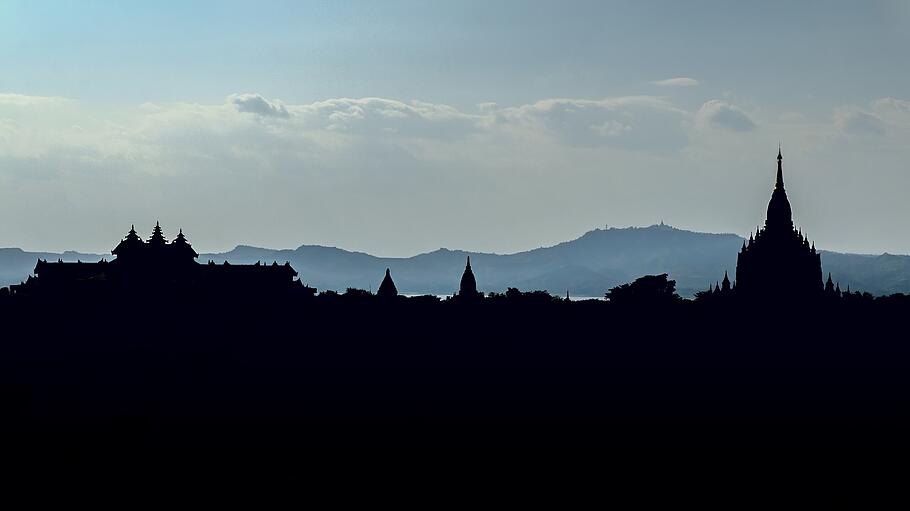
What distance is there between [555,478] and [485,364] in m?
53.3

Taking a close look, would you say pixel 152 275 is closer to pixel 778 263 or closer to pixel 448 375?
pixel 448 375

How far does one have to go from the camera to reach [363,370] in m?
145

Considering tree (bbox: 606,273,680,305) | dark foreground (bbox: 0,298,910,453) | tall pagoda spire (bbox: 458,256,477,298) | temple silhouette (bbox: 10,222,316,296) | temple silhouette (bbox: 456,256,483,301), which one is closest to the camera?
dark foreground (bbox: 0,298,910,453)

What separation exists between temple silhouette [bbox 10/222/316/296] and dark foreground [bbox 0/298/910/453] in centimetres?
231

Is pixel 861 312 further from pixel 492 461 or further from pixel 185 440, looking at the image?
pixel 185 440

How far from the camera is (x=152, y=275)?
156750 millimetres

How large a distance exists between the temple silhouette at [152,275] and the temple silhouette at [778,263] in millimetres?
54696

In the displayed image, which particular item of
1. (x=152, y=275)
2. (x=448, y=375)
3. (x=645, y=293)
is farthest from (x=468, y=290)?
(x=152, y=275)

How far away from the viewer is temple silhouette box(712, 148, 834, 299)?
569 feet

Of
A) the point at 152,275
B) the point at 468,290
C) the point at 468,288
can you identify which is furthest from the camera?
the point at 468,288

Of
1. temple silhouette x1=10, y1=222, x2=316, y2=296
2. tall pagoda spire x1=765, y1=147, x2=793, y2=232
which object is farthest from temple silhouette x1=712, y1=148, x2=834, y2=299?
temple silhouette x1=10, y1=222, x2=316, y2=296

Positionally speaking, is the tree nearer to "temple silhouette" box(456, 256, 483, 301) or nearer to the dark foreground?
the dark foreground

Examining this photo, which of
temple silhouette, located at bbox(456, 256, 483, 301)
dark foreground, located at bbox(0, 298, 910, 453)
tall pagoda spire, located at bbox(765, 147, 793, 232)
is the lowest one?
dark foreground, located at bbox(0, 298, 910, 453)

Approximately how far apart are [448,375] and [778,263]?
166 feet
